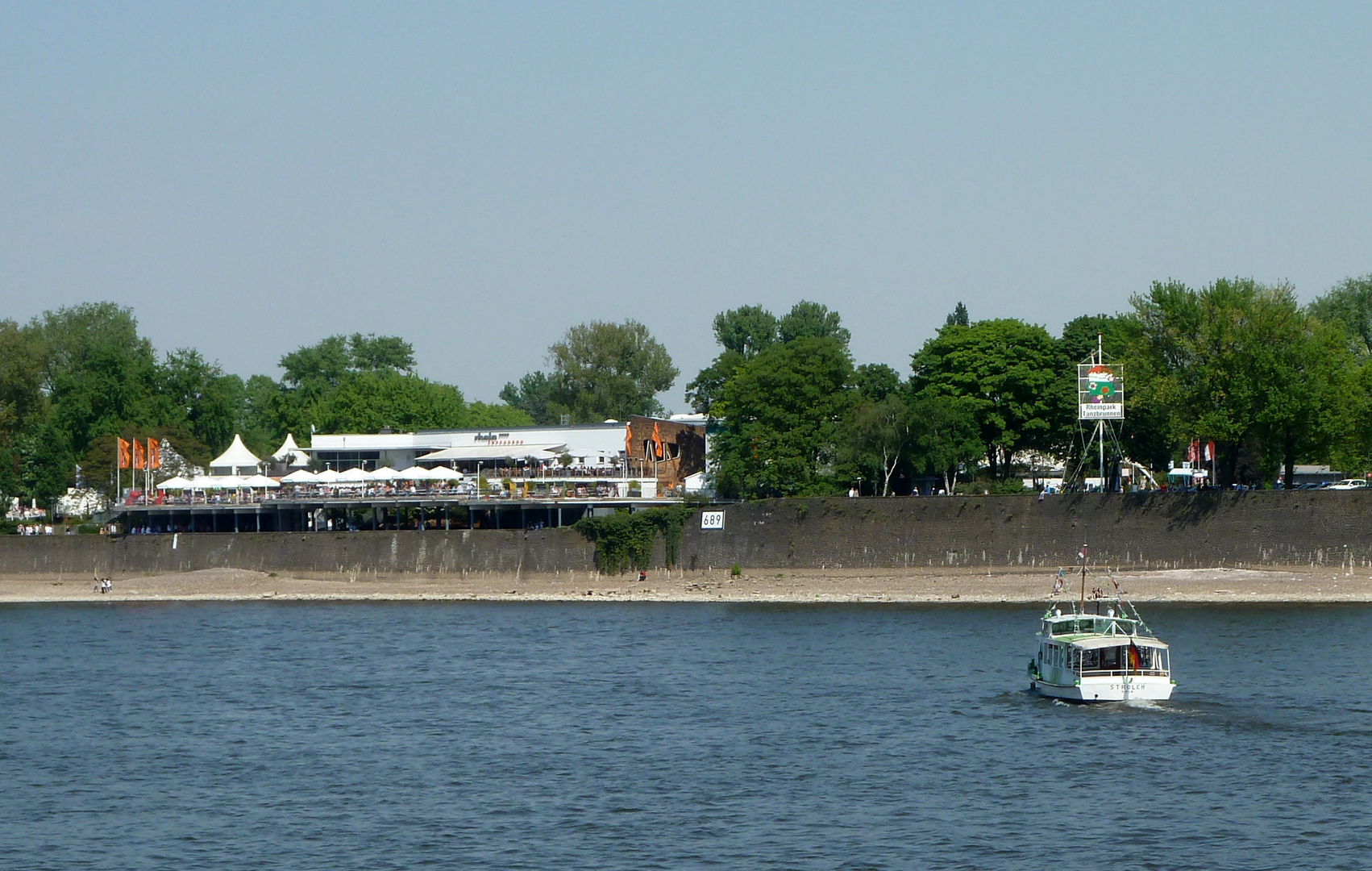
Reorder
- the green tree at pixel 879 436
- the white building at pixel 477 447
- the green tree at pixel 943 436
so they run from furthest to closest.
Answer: the white building at pixel 477 447
the green tree at pixel 943 436
the green tree at pixel 879 436

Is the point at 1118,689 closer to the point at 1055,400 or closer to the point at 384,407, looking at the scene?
the point at 1055,400

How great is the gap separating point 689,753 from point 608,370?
11406cm

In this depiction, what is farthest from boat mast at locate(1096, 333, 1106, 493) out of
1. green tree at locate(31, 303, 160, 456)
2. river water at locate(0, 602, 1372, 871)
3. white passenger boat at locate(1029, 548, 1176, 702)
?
green tree at locate(31, 303, 160, 456)

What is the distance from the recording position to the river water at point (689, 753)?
3117 centimetres

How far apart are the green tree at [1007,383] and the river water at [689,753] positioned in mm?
26575

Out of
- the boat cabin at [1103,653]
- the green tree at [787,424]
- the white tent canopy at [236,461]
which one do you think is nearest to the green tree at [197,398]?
the white tent canopy at [236,461]

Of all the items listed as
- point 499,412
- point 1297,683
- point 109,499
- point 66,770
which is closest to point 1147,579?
point 1297,683

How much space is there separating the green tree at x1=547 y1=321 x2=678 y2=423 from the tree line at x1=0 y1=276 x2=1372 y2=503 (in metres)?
18.8

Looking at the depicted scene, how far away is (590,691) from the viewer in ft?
164

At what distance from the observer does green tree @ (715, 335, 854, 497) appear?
293 feet

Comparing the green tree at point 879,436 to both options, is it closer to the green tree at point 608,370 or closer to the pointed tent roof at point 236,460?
the pointed tent roof at point 236,460

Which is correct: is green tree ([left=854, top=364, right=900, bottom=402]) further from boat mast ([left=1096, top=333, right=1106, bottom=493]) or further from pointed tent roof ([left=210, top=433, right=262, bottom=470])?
pointed tent roof ([left=210, top=433, right=262, bottom=470])

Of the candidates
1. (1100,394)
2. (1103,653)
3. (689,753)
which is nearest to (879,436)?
(1100,394)

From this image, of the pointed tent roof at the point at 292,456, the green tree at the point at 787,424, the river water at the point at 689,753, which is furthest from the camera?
the pointed tent roof at the point at 292,456
